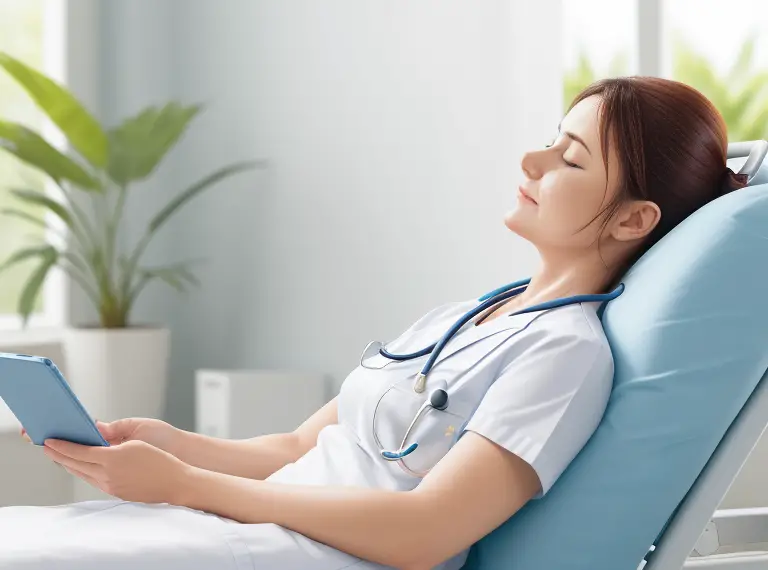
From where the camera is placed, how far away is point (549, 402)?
1.16 m

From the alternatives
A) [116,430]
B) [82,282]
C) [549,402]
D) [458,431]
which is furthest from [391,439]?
[82,282]

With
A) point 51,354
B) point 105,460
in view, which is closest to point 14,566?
point 105,460

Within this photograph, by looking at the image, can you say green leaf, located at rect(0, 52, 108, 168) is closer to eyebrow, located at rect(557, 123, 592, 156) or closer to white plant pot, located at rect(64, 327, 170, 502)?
white plant pot, located at rect(64, 327, 170, 502)

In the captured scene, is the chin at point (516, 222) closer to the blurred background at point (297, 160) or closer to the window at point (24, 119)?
the blurred background at point (297, 160)

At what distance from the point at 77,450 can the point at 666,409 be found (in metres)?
0.67

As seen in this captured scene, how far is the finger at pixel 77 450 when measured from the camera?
1152 millimetres

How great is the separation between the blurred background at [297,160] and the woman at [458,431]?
1101mm

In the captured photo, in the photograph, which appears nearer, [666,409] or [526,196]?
[666,409]

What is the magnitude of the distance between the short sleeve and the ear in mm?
189

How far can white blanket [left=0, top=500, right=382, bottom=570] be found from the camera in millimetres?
1000

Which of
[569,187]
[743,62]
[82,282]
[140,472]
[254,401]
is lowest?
[254,401]

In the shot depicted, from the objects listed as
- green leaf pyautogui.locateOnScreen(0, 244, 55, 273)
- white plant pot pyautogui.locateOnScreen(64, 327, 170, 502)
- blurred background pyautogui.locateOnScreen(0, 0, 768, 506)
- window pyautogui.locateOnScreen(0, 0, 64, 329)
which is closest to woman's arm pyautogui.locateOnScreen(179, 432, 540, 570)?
blurred background pyautogui.locateOnScreen(0, 0, 768, 506)

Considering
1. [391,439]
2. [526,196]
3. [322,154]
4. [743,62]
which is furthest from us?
[322,154]

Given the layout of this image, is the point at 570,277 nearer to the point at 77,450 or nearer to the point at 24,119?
the point at 77,450
